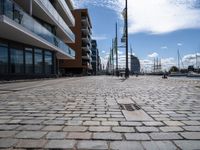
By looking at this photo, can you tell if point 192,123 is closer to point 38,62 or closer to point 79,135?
point 79,135

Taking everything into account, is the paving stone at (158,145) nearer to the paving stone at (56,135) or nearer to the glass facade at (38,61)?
the paving stone at (56,135)

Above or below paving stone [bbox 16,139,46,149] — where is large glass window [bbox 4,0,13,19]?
above

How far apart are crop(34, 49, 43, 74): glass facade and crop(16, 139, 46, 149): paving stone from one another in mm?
30687

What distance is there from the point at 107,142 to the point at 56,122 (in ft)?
6.08

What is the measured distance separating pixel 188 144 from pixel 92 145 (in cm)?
143

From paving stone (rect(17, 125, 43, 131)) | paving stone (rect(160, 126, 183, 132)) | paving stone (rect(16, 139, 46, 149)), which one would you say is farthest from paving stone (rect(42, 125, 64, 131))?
paving stone (rect(160, 126, 183, 132))

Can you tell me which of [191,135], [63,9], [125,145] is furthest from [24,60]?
[125,145]

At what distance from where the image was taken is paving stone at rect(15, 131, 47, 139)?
4.67 meters

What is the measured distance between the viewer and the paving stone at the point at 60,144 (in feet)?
13.6

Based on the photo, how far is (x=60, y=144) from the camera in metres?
4.28

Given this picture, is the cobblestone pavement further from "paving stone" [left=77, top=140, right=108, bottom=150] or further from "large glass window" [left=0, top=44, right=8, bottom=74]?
"large glass window" [left=0, top=44, right=8, bottom=74]

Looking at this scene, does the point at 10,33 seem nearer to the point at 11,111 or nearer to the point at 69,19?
the point at 11,111

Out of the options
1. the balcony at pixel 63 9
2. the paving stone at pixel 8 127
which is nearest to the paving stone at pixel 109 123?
the paving stone at pixel 8 127

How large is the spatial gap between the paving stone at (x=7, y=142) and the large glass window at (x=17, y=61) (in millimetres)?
23621
